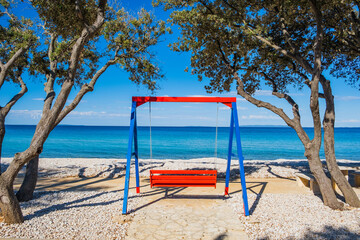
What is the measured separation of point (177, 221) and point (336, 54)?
7373 mm

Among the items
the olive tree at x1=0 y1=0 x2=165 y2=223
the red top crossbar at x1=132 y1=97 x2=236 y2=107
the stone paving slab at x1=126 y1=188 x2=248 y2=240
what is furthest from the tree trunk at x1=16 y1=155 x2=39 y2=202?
the red top crossbar at x1=132 y1=97 x2=236 y2=107

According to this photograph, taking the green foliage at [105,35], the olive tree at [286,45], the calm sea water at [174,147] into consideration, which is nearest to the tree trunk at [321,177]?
the olive tree at [286,45]

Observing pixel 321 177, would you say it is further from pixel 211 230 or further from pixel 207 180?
pixel 211 230

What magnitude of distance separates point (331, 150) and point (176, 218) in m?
4.34

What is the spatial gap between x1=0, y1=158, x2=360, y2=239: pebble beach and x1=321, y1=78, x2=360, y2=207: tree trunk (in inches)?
21.2

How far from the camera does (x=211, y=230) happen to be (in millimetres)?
5559

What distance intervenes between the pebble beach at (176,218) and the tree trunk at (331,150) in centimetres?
54

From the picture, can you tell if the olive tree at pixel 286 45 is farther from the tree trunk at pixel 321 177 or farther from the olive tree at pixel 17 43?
the olive tree at pixel 17 43

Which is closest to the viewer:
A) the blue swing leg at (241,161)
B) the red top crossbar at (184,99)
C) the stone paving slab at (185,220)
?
the stone paving slab at (185,220)

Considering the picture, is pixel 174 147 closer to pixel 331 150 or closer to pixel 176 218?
pixel 331 150

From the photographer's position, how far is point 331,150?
697cm

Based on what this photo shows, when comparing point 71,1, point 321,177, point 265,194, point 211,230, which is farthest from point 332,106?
point 71,1

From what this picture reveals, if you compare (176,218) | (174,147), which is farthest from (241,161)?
(174,147)

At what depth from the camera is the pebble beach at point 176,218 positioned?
5238 mm
